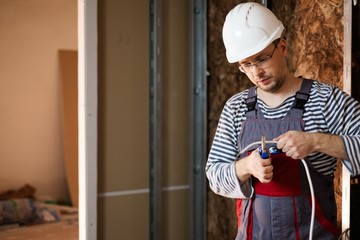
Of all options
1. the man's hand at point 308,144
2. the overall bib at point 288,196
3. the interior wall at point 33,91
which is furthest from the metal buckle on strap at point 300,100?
the interior wall at point 33,91

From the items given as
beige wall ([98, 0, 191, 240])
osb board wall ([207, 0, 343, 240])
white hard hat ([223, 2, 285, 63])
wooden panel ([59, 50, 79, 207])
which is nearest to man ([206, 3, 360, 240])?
white hard hat ([223, 2, 285, 63])

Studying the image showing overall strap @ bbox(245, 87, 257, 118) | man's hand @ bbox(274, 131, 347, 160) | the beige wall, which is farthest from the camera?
the beige wall

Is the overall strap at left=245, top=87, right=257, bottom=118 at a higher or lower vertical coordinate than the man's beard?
lower

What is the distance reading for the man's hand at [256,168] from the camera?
1341 mm

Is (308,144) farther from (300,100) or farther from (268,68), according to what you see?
(268,68)

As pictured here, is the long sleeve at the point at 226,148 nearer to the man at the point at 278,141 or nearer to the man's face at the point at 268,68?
the man at the point at 278,141

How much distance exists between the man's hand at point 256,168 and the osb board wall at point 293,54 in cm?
85

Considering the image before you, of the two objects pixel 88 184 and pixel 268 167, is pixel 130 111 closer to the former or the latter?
pixel 88 184

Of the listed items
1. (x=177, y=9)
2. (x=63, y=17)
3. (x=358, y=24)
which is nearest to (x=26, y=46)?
(x=63, y=17)

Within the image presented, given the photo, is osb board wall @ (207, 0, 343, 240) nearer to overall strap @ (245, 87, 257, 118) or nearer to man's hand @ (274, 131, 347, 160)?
overall strap @ (245, 87, 257, 118)

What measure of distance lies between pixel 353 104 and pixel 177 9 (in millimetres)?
1671

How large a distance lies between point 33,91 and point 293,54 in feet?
12.0

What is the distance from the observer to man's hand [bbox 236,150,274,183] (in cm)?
134

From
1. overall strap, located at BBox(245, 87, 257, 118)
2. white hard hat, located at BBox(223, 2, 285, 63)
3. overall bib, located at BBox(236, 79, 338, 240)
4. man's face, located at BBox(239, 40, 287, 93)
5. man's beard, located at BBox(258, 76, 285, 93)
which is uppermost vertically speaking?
white hard hat, located at BBox(223, 2, 285, 63)
